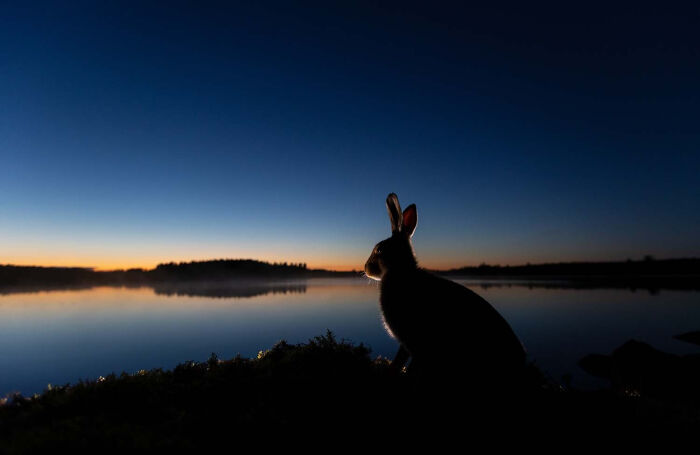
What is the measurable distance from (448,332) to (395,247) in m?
1.77

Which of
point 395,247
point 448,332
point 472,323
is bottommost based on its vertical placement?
point 448,332

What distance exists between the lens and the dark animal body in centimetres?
390

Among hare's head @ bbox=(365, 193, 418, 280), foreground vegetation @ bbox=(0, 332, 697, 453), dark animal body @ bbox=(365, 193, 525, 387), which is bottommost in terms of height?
foreground vegetation @ bbox=(0, 332, 697, 453)

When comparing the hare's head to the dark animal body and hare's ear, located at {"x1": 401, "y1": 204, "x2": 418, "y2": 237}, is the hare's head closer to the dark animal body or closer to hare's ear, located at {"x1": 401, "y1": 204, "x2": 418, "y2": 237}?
hare's ear, located at {"x1": 401, "y1": 204, "x2": 418, "y2": 237}

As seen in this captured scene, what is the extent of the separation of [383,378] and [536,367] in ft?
7.73

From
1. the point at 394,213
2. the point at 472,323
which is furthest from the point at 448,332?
the point at 394,213

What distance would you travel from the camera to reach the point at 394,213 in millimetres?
5855

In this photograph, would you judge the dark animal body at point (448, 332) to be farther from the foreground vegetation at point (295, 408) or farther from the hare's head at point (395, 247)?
the hare's head at point (395, 247)

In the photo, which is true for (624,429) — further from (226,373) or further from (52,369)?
(52,369)

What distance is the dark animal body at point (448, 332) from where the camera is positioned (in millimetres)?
3904

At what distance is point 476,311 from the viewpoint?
166 inches

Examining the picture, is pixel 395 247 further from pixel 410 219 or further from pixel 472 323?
pixel 472 323

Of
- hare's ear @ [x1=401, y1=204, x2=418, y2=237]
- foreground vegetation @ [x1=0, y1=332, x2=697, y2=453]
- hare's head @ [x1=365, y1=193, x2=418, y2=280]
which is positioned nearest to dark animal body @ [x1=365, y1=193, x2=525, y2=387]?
foreground vegetation @ [x1=0, y1=332, x2=697, y2=453]

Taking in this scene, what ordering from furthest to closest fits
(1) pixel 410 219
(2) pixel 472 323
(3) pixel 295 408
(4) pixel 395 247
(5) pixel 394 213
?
(1) pixel 410 219 < (5) pixel 394 213 < (4) pixel 395 247 < (2) pixel 472 323 < (3) pixel 295 408
